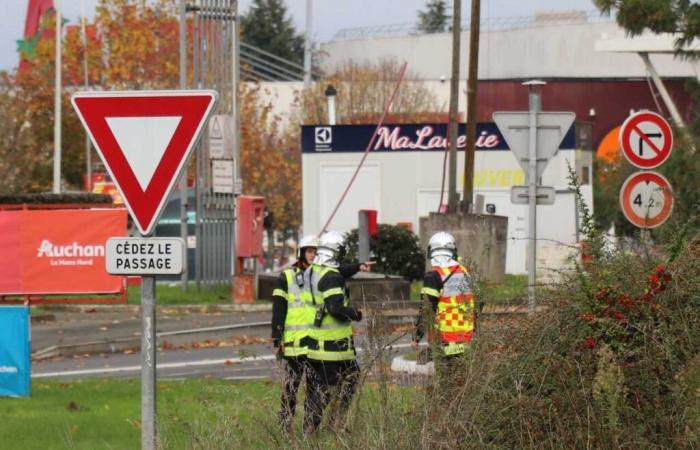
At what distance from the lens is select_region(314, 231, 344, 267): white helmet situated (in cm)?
1130

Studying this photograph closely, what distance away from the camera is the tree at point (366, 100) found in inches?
2783

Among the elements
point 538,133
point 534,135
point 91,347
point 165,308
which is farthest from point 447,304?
point 165,308

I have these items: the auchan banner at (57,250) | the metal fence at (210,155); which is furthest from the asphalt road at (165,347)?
the metal fence at (210,155)

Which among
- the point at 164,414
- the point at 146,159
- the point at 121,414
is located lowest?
the point at 121,414

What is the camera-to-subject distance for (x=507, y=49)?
83.5 meters

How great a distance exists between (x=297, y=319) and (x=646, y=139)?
648 cm

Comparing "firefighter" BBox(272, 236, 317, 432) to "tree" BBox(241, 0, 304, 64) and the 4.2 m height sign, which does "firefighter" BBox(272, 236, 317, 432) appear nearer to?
the 4.2 m height sign

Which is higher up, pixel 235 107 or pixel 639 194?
pixel 235 107

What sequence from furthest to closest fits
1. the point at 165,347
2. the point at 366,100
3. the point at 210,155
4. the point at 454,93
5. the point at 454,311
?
1. the point at 366,100
2. the point at 454,93
3. the point at 210,155
4. the point at 165,347
5. the point at 454,311

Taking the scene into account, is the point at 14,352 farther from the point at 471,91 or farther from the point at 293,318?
the point at 471,91

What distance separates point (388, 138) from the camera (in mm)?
44000

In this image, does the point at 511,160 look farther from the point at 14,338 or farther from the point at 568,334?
the point at 568,334

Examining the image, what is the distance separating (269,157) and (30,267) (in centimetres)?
3718

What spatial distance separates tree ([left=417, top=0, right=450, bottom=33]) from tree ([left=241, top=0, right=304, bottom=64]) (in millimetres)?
13417
